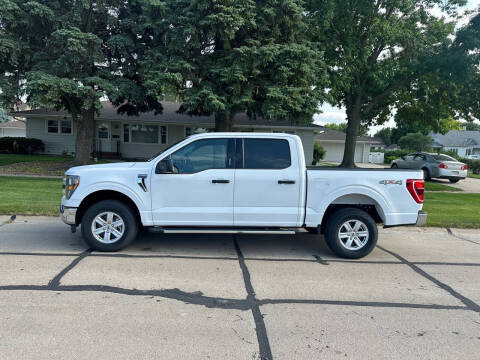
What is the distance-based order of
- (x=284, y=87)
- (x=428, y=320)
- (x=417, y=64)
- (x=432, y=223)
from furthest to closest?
1. (x=417, y=64)
2. (x=284, y=87)
3. (x=432, y=223)
4. (x=428, y=320)

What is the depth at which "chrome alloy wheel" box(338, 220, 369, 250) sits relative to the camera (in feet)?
19.1

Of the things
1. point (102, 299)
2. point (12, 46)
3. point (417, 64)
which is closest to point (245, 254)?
point (102, 299)

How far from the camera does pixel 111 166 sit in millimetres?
5852

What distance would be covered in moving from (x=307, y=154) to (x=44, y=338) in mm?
22841

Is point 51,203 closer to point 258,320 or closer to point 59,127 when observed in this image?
point 258,320

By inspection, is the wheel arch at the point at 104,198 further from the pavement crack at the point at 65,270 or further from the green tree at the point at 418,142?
the green tree at the point at 418,142

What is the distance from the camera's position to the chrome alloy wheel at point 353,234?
5820 millimetres

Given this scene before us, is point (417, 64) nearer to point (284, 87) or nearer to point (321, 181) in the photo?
point (284, 87)

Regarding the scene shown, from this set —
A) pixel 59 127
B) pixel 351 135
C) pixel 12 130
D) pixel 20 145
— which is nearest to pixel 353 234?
pixel 351 135

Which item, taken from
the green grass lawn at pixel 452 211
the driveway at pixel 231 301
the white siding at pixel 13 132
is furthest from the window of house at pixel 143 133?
the white siding at pixel 13 132

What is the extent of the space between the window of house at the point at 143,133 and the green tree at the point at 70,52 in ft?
26.1

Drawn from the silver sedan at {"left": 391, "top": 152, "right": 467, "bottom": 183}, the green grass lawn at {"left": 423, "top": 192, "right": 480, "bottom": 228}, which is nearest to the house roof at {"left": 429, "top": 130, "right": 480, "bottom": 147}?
the silver sedan at {"left": 391, "top": 152, "right": 467, "bottom": 183}

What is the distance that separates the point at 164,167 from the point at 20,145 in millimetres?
22957

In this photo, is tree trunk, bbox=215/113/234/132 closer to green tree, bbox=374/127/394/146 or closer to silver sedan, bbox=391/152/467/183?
silver sedan, bbox=391/152/467/183
